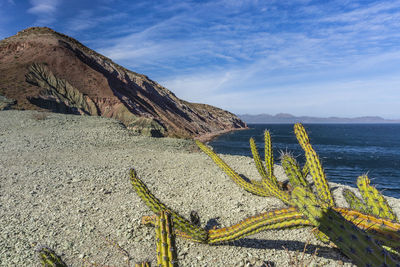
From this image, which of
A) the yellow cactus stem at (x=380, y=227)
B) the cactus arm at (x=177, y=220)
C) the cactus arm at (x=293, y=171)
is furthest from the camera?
the cactus arm at (x=293, y=171)

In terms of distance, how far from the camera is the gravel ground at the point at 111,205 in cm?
463

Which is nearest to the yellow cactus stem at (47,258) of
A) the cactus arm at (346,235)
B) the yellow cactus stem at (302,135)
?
the cactus arm at (346,235)

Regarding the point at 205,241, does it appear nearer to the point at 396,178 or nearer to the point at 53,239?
the point at 53,239

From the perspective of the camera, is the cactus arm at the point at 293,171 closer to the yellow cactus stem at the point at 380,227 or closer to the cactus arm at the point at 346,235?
the yellow cactus stem at the point at 380,227

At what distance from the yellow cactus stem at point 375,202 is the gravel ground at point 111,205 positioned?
3.92 ft

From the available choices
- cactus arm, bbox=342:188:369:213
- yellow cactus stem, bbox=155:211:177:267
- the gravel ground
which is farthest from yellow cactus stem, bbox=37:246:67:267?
cactus arm, bbox=342:188:369:213

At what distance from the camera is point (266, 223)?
3.65 metres

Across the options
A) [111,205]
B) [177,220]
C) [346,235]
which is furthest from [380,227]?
[111,205]

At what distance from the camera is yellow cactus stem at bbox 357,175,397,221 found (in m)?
4.68

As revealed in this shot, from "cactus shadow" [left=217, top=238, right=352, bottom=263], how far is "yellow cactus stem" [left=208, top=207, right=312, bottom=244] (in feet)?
2.53

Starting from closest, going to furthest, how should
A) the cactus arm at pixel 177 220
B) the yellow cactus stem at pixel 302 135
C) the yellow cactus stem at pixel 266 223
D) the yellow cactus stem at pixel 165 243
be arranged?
the yellow cactus stem at pixel 165 243
the yellow cactus stem at pixel 266 223
the cactus arm at pixel 177 220
the yellow cactus stem at pixel 302 135

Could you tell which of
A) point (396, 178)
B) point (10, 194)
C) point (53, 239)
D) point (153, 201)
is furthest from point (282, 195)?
point (396, 178)

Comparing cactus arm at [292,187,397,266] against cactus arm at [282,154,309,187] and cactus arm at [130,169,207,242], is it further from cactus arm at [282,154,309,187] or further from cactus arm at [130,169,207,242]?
cactus arm at [282,154,309,187]

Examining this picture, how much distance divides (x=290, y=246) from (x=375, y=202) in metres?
1.99
